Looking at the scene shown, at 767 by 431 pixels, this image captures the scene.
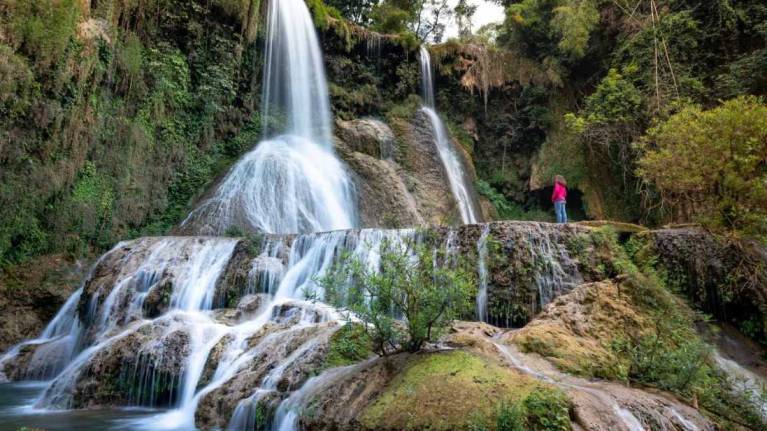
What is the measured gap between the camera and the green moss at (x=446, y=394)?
171 inches

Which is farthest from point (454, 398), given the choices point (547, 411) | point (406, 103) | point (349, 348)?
point (406, 103)

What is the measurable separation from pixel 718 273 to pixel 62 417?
32.9 feet

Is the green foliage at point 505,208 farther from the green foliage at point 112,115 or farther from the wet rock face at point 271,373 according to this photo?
the wet rock face at point 271,373

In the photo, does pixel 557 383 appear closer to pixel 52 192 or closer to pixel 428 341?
pixel 428 341

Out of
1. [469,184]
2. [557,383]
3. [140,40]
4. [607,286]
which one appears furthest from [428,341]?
[469,184]

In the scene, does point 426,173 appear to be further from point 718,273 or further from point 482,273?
point 718,273

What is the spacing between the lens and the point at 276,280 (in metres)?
9.76

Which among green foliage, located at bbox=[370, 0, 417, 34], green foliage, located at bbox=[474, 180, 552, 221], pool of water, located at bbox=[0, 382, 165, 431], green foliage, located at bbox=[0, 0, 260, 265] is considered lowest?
pool of water, located at bbox=[0, 382, 165, 431]

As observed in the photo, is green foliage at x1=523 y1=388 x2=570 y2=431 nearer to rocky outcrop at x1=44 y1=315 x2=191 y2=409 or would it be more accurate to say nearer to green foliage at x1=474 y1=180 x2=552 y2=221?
rocky outcrop at x1=44 y1=315 x2=191 y2=409

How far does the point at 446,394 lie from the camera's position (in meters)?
4.56

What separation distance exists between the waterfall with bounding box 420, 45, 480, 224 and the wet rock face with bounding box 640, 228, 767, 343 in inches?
349

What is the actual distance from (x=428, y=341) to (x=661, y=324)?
11.1 feet

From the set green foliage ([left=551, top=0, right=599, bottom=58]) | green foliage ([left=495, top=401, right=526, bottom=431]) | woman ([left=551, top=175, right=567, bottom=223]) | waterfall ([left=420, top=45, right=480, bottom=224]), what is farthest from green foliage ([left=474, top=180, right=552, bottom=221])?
green foliage ([left=495, top=401, right=526, bottom=431])

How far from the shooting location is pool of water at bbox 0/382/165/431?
20.1 feet
